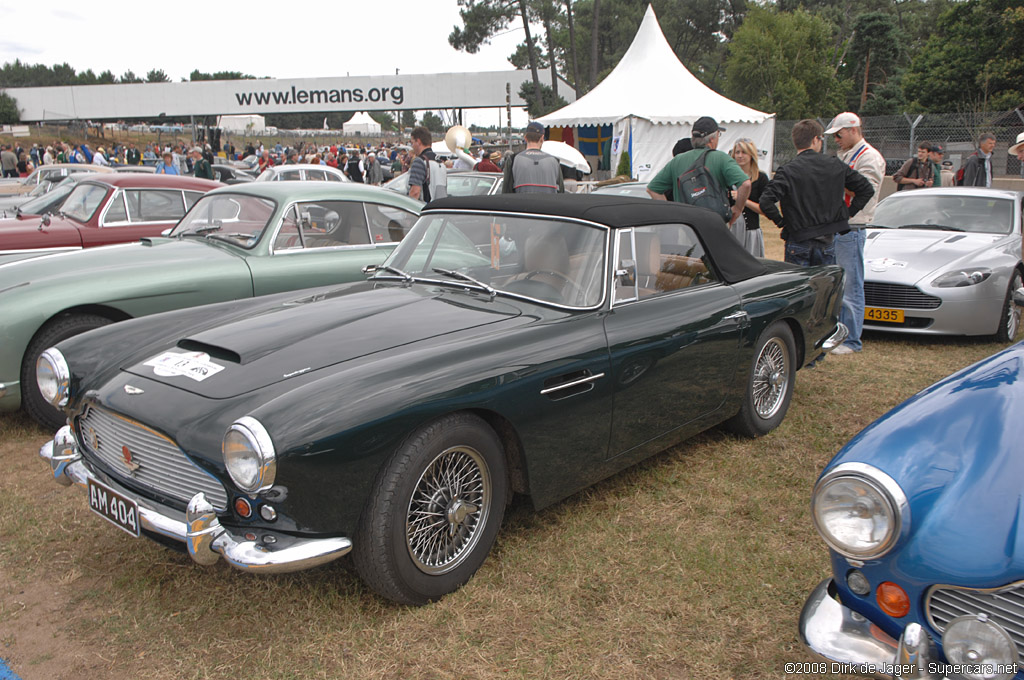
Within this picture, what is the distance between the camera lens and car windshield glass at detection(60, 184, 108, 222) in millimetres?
6882

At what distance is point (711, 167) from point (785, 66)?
4145 centimetres

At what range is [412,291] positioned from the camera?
3.65 m

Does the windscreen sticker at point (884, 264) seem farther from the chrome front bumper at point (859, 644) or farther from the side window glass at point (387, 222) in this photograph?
the chrome front bumper at point (859, 644)

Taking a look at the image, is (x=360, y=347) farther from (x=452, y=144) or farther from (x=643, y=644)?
(x=452, y=144)

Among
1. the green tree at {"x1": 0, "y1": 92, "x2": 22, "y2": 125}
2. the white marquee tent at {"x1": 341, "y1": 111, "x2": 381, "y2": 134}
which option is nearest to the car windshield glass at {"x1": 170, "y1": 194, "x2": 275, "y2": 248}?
the white marquee tent at {"x1": 341, "y1": 111, "x2": 381, "y2": 134}

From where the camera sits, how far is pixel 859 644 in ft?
6.34

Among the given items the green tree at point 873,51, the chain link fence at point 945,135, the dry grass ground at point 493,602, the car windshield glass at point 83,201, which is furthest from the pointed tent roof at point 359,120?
the dry grass ground at point 493,602

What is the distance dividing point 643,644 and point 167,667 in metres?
1.61

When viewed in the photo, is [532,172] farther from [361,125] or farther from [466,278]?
[361,125]

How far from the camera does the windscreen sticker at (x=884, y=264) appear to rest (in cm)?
651

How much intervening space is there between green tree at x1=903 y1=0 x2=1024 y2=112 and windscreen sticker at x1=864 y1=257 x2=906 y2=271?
28257 millimetres

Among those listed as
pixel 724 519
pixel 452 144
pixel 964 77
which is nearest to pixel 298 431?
pixel 724 519

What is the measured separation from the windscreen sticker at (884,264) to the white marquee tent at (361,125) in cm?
5384

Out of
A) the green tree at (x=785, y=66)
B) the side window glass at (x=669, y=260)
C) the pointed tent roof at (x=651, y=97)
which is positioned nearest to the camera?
the side window glass at (x=669, y=260)
